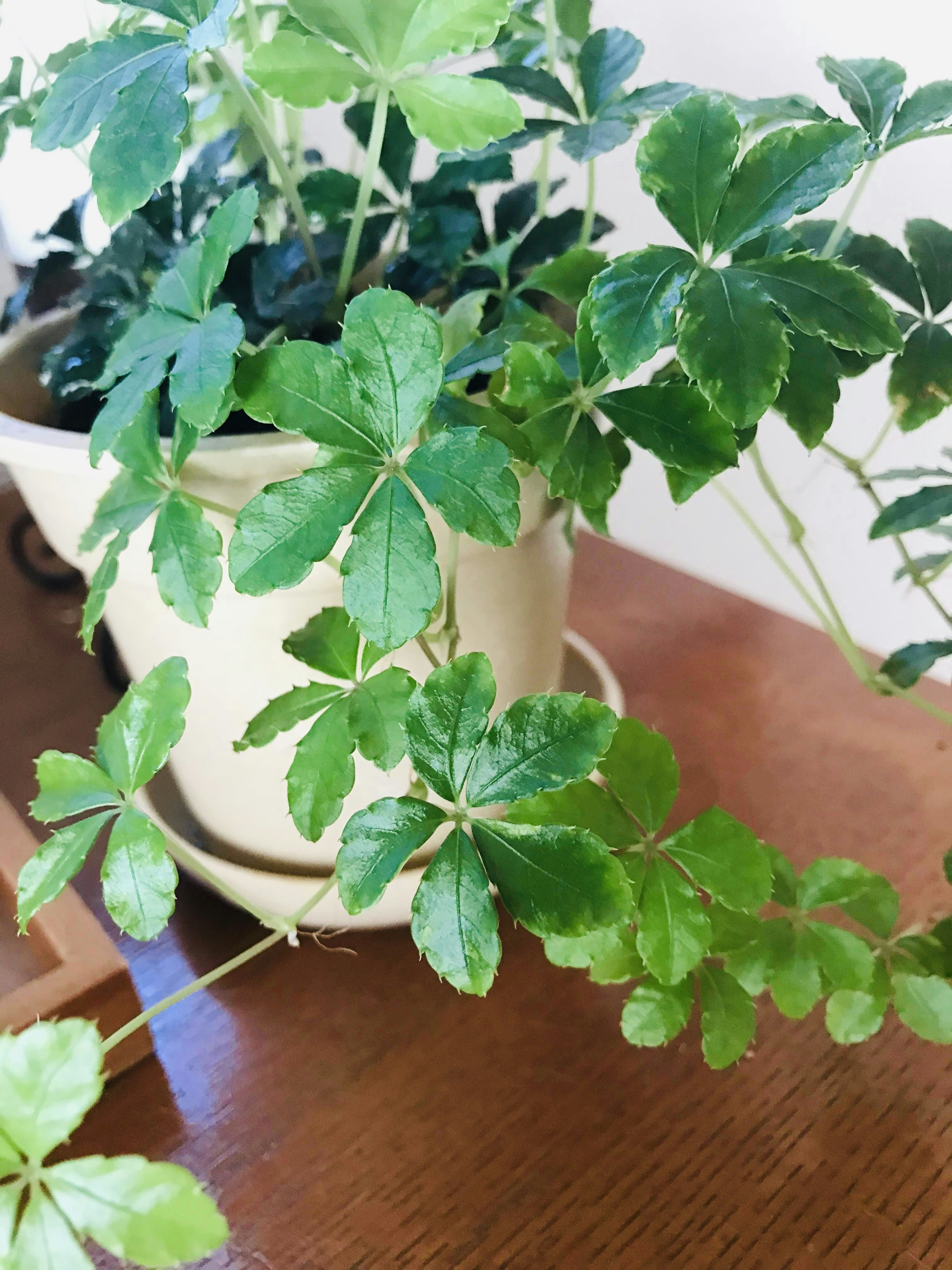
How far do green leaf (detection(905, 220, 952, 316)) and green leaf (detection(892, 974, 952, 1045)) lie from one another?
1.02ft

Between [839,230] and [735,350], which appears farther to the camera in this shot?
[839,230]

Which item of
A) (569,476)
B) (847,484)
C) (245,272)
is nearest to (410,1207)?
(569,476)

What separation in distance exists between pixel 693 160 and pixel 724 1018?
A: 346 millimetres

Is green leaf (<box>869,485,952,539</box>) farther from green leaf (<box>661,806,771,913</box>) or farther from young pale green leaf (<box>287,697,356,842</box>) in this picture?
young pale green leaf (<box>287,697,356,842</box>)

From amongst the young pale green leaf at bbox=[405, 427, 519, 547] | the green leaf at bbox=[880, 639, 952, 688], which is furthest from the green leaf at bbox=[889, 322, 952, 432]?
the young pale green leaf at bbox=[405, 427, 519, 547]

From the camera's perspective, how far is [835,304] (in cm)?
33

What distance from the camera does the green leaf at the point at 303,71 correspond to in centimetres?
35

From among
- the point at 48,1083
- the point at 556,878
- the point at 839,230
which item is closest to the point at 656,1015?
the point at 556,878

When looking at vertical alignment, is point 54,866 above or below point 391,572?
below

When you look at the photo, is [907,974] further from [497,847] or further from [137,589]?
[137,589]

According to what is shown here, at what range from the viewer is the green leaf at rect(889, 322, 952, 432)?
0.43m

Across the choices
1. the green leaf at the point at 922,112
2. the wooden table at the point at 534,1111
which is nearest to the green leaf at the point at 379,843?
the wooden table at the point at 534,1111

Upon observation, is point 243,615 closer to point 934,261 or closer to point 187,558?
point 187,558

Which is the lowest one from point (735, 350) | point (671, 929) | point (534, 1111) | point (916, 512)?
point (534, 1111)
